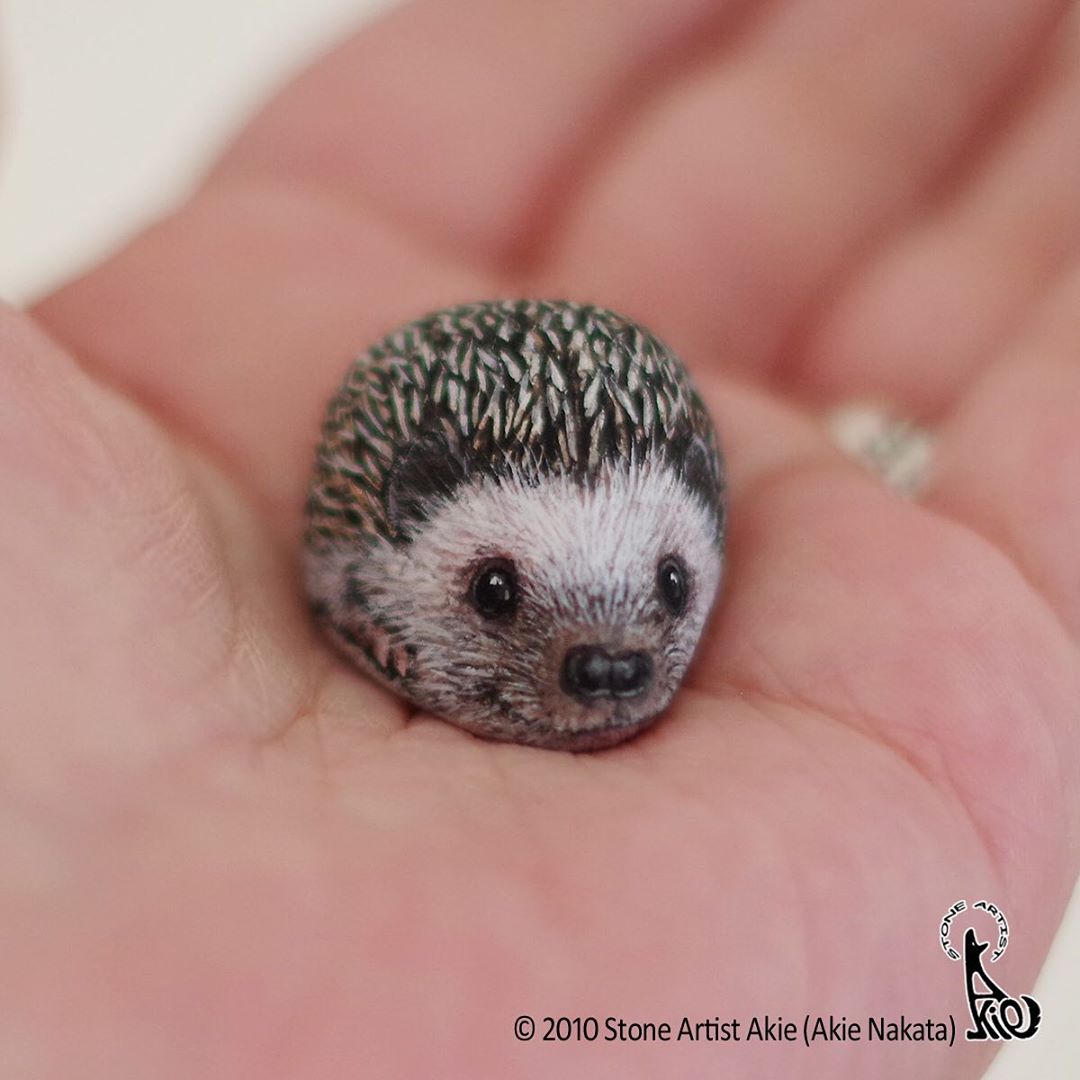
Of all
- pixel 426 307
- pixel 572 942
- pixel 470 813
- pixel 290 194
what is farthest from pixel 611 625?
pixel 290 194

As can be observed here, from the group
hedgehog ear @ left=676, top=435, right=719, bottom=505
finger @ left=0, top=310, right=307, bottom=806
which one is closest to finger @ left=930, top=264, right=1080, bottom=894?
hedgehog ear @ left=676, top=435, right=719, bottom=505

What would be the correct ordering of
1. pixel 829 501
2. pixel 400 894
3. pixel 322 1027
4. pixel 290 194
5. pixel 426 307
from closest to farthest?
pixel 322 1027, pixel 400 894, pixel 829 501, pixel 426 307, pixel 290 194

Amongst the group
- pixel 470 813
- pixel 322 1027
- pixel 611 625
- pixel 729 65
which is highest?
pixel 729 65

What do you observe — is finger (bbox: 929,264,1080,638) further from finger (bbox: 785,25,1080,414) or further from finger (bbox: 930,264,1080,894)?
finger (bbox: 785,25,1080,414)

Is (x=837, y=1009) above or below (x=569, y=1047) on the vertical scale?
above

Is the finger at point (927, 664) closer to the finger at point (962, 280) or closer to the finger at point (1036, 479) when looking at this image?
the finger at point (1036, 479)

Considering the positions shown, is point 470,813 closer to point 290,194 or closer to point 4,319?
point 4,319
